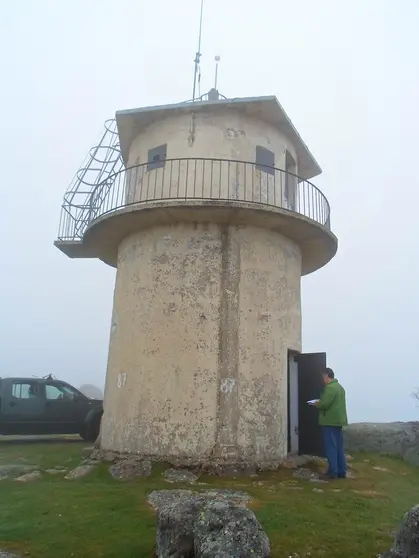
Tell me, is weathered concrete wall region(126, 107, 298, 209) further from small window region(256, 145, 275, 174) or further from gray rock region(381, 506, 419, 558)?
gray rock region(381, 506, 419, 558)

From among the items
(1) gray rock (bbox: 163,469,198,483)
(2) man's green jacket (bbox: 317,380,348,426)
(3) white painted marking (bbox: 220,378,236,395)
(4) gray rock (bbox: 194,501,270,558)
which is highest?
(3) white painted marking (bbox: 220,378,236,395)

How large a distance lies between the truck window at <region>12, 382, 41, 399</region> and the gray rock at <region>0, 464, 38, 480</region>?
4.97m

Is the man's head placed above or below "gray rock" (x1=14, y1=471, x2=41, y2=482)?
above

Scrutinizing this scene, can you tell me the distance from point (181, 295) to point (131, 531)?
18.7ft

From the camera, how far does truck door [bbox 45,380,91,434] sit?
52.0 feet

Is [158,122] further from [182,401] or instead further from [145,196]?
[182,401]

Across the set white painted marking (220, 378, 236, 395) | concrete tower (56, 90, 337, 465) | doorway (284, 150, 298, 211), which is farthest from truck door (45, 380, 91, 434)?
doorway (284, 150, 298, 211)

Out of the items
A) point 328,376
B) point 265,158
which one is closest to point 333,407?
point 328,376

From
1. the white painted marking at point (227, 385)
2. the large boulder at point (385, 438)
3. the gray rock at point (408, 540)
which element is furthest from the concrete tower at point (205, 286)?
the gray rock at point (408, 540)

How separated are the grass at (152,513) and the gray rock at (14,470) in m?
0.57

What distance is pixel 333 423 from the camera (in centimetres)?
1022

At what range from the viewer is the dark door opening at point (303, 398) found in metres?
11.7

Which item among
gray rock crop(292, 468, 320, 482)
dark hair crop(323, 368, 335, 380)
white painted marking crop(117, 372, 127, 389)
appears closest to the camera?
gray rock crop(292, 468, 320, 482)

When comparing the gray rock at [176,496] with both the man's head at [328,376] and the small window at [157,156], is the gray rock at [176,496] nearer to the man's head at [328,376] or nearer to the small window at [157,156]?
the man's head at [328,376]
